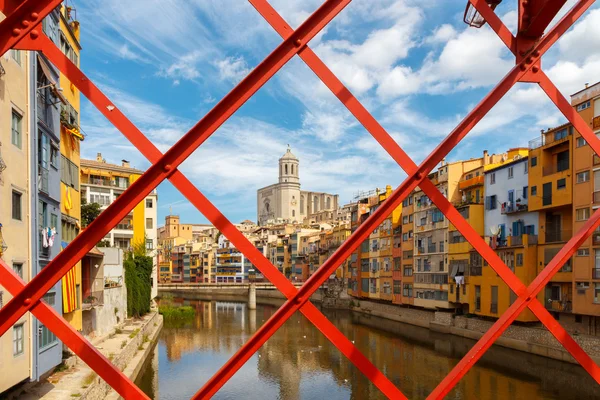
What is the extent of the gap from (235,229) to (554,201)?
25163mm

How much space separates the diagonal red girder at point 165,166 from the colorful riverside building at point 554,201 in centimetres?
2414

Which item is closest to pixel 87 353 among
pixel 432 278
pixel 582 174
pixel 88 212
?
pixel 582 174

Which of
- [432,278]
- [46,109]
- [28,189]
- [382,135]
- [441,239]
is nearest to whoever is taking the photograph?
[382,135]

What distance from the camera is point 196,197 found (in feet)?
6.98

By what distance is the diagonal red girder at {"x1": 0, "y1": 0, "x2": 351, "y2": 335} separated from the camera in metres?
1.92

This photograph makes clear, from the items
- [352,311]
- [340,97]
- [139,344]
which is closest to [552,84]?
[340,97]

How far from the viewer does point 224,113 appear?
2113 millimetres

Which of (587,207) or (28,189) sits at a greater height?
(28,189)

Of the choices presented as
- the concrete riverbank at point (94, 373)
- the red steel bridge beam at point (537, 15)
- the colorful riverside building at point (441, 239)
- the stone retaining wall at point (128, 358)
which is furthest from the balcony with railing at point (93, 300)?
the colorful riverside building at point (441, 239)

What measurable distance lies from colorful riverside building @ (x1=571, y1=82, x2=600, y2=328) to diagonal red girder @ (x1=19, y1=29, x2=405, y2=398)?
22172 millimetres

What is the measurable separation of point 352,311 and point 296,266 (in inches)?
858

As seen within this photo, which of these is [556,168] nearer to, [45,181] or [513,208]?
[513,208]

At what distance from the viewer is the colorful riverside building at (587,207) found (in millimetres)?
21172

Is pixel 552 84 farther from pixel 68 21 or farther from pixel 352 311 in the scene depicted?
pixel 352 311
